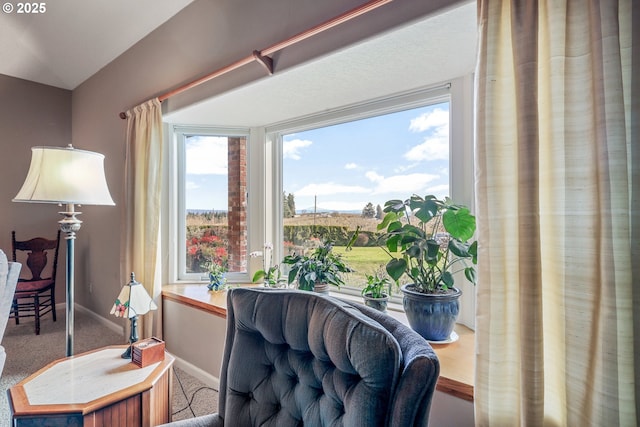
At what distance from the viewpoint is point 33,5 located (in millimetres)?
2602

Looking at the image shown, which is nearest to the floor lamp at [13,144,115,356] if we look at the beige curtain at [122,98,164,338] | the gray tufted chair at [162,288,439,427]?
the beige curtain at [122,98,164,338]

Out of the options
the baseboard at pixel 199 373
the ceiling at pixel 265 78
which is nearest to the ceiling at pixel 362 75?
the ceiling at pixel 265 78

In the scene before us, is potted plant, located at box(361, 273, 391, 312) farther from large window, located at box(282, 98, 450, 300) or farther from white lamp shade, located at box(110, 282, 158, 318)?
white lamp shade, located at box(110, 282, 158, 318)

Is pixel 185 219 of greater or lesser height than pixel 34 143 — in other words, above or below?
below

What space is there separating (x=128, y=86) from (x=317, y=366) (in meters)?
3.10

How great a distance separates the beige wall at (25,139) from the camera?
11.5ft

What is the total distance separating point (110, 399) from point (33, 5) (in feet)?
10.6

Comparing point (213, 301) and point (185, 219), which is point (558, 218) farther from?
point (185, 219)

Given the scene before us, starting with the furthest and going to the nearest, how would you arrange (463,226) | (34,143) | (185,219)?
1. (34,143)
2. (185,219)
3. (463,226)

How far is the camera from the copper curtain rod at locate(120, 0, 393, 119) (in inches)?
52.6

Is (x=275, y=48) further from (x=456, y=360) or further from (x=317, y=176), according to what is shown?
(x=456, y=360)

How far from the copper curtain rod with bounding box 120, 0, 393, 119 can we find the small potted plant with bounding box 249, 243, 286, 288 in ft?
4.09

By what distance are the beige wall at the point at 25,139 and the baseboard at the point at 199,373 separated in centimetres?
249

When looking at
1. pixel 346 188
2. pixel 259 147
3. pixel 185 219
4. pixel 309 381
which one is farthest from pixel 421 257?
pixel 185 219
